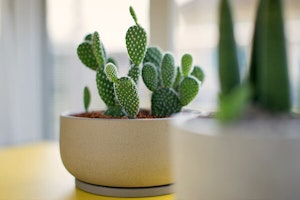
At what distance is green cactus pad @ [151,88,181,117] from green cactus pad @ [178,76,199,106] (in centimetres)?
1

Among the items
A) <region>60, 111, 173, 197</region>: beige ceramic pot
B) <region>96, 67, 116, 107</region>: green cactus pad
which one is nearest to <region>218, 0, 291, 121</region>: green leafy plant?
<region>60, 111, 173, 197</region>: beige ceramic pot

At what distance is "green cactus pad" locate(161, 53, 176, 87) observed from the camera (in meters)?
0.74

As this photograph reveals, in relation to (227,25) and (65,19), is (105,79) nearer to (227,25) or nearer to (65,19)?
(227,25)

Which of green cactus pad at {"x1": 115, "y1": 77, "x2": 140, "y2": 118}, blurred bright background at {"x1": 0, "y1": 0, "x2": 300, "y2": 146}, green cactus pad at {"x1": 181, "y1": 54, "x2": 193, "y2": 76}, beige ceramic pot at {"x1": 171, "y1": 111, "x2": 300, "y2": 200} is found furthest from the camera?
blurred bright background at {"x1": 0, "y1": 0, "x2": 300, "y2": 146}

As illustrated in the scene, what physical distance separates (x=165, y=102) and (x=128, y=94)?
0.36 ft

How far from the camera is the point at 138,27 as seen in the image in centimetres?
69

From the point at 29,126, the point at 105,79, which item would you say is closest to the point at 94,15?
the point at 29,126

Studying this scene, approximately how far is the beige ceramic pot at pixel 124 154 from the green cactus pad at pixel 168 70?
0.38 ft

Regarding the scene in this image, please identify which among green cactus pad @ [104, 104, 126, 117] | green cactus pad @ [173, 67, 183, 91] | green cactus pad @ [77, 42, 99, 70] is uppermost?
green cactus pad @ [77, 42, 99, 70]

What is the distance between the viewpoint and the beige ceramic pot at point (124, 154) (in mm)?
654

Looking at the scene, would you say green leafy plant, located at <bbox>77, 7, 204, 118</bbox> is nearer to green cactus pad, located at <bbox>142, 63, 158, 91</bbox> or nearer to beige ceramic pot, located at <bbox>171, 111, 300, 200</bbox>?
green cactus pad, located at <bbox>142, 63, 158, 91</bbox>

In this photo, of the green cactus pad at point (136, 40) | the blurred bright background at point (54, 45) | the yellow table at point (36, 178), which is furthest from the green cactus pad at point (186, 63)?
the blurred bright background at point (54, 45)

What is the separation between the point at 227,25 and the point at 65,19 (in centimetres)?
254

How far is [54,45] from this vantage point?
305 centimetres
